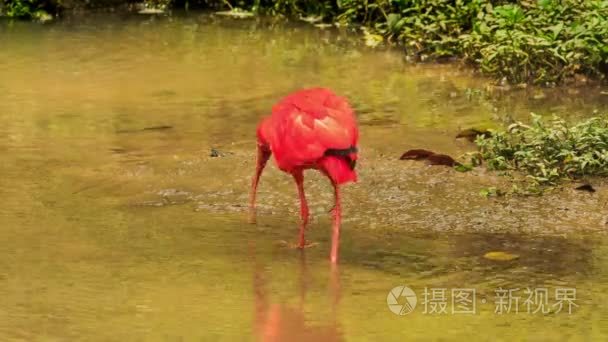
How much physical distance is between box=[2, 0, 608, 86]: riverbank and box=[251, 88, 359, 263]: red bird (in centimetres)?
358

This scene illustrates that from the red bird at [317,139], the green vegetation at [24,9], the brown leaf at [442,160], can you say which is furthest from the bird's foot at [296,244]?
the green vegetation at [24,9]

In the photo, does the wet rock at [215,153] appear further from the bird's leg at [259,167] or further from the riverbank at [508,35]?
the riverbank at [508,35]

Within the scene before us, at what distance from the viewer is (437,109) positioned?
8.75 meters

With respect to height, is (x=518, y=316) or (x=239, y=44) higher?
(x=518, y=316)

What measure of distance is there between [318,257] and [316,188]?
3.52 feet

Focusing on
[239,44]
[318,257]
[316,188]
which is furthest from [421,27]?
[318,257]

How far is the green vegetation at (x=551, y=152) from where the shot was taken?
6863 mm

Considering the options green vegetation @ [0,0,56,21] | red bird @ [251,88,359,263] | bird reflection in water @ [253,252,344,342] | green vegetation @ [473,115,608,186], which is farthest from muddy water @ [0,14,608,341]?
green vegetation @ [0,0,56,21]

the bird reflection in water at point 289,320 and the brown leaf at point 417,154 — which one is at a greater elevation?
the bird reflection in water at point 289,320

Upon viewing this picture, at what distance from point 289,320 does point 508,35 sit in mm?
4631

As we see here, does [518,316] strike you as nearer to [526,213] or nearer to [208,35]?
[526,213]

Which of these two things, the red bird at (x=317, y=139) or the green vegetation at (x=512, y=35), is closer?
the red bird at (x=317, y=139)

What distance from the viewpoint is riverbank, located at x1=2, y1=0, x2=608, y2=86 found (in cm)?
912

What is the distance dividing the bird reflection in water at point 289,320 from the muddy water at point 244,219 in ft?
0.04
